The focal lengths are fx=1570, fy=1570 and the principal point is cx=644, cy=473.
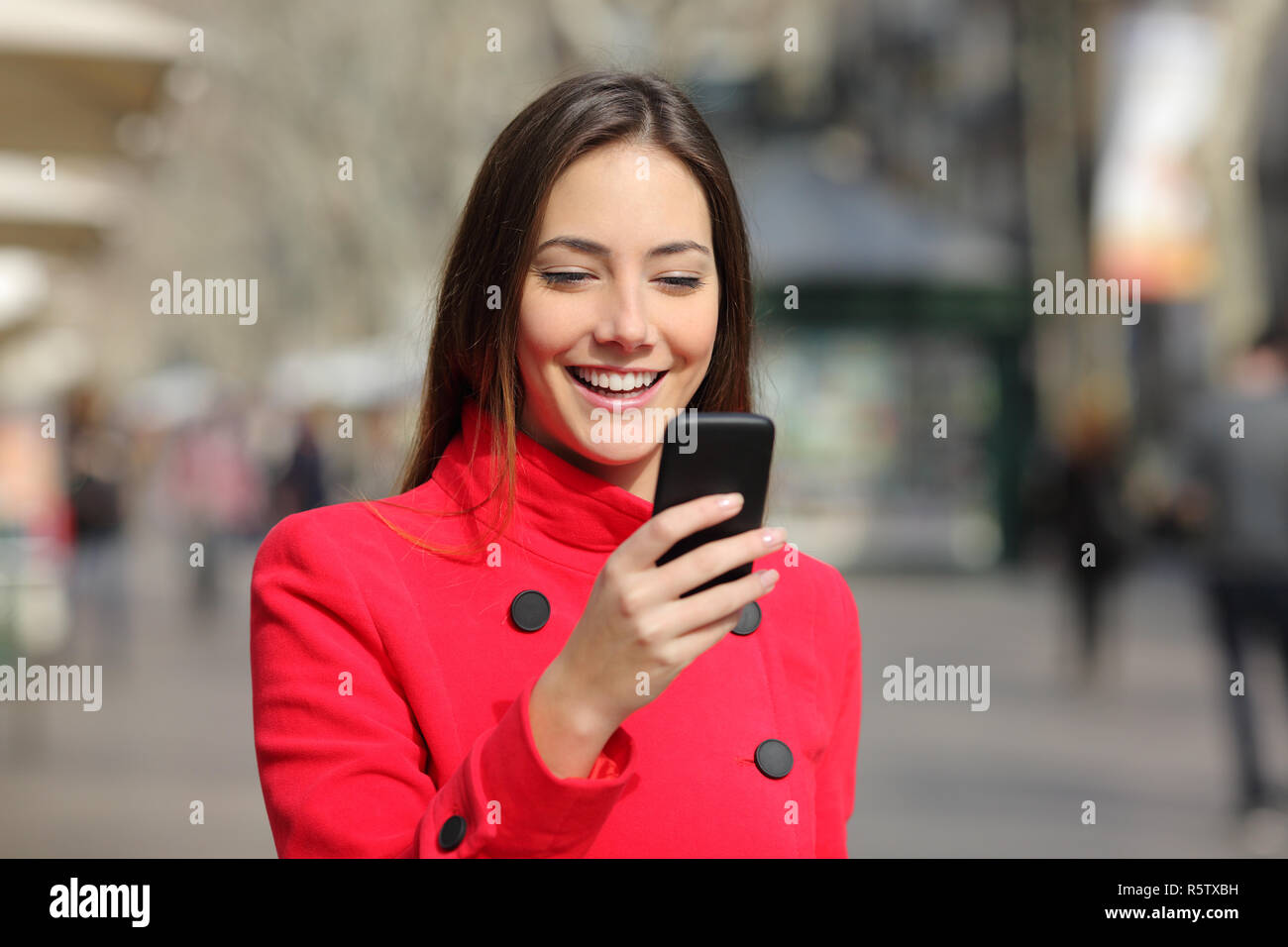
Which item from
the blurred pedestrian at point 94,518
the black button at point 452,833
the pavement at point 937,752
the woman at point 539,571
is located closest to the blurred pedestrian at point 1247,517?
the pavement at point 937,752

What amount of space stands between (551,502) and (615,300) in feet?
0.97

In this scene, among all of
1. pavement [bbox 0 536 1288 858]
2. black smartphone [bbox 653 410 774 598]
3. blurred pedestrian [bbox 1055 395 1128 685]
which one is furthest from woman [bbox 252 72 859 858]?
blurred pedestrian [bbox 1055 395 1128 685]

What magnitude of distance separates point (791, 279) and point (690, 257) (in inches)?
599

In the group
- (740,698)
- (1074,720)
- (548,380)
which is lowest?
(1074,720)

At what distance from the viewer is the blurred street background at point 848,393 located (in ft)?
23.9

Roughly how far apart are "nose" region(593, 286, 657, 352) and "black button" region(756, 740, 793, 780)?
21.8 inches

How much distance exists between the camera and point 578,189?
6.65 ft

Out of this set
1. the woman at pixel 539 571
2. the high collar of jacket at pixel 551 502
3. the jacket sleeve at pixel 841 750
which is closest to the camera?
the woman at pixel 539 571

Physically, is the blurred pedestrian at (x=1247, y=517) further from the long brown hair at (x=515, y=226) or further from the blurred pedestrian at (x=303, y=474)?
the blurred pedestrian at (x=303, y=474)

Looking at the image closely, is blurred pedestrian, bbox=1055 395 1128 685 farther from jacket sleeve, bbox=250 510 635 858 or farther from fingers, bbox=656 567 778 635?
fingers, bbox=656 567 778 635

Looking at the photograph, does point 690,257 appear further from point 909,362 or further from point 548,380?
point 909,362

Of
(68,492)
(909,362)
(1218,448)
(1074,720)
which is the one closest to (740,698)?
(1218,448)

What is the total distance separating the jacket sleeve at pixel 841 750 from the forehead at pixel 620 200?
0.58m

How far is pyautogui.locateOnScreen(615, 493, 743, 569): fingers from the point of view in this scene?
1.62 m
